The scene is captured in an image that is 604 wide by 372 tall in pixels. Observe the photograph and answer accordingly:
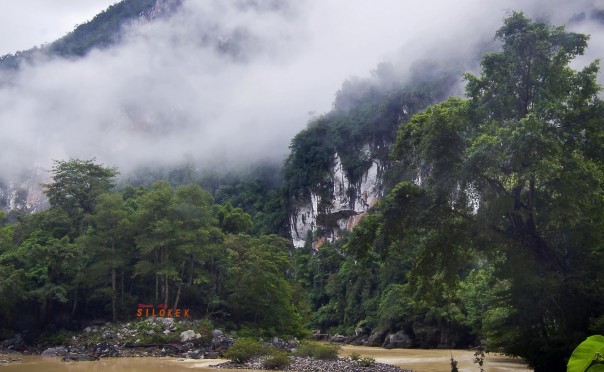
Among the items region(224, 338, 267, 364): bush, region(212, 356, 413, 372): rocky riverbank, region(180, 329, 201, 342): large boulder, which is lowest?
region(212, 356, 413, 372): rocky riverbank

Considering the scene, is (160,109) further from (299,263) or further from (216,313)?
(216,313)

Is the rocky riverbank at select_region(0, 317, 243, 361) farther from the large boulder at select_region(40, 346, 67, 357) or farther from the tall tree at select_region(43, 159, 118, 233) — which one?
the tall tree at select_region(43, 159, 118, 233)

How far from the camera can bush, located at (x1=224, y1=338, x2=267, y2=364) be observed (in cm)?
2102

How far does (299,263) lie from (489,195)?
4885cm

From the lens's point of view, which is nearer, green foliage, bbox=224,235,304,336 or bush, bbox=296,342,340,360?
bush, bbox=296,342,340,360

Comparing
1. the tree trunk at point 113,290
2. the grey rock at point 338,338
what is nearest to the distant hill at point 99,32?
the grey rock at point 338,338

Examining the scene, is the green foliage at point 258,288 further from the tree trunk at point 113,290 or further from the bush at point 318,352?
the bush at point 318,352

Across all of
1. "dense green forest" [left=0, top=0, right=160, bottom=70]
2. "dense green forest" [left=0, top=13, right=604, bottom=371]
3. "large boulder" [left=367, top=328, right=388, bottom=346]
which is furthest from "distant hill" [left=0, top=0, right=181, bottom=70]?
"large boulder" [left=367, top=328, right=388, bottom=346]

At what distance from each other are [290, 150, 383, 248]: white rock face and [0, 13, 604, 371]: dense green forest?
7.06 metres

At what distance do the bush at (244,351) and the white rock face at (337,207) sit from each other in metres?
44.4

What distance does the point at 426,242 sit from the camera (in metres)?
14.9

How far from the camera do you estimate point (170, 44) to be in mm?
105750

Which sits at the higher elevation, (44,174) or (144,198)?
(44,174)

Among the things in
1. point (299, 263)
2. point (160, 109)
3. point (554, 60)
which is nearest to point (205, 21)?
point (160, 109)
